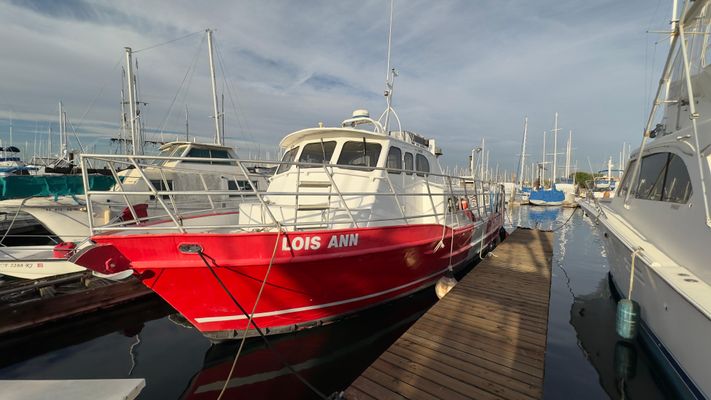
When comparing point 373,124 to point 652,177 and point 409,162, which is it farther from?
point 652,177

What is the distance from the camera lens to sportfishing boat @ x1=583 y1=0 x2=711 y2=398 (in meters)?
3.24

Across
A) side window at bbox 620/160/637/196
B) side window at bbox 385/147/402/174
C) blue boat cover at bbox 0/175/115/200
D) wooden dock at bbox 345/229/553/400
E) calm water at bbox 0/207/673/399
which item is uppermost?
side window at bbox 385/147/402/174

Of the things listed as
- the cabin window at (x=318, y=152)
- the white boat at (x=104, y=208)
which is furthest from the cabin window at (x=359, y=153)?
the white boat at (x=104, y=208)

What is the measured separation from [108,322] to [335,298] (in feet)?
13.8

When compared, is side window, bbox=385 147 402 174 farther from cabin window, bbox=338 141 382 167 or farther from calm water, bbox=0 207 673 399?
calm water, bbox=0 207 673 399

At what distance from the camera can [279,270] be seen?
163 inches

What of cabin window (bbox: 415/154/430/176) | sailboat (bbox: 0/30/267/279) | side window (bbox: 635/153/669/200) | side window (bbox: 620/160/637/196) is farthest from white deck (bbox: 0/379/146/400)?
side window (bbox: 620/160/637/196)

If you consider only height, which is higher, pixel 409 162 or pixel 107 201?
pixel 409 162

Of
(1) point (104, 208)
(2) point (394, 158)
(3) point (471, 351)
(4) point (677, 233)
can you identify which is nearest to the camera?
(3) point (471, 351)

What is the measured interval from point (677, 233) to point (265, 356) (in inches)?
223

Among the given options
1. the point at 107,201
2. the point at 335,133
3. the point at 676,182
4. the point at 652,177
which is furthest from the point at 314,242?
the point at 107,201

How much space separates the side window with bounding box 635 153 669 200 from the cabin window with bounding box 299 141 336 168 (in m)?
5.38

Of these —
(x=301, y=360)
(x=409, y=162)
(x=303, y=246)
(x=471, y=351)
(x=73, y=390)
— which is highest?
(x=409, y=162)

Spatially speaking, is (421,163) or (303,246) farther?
(421,163)
